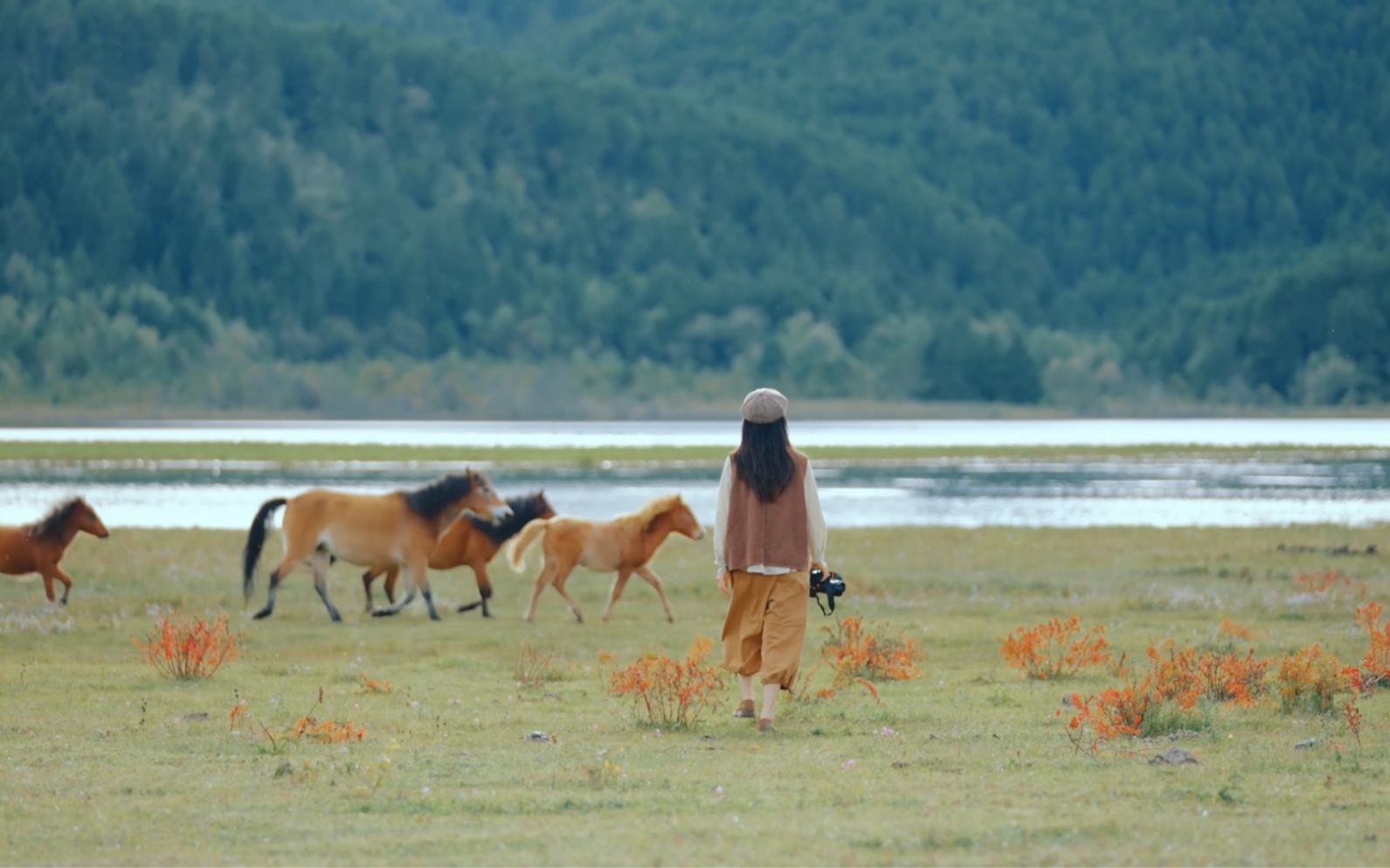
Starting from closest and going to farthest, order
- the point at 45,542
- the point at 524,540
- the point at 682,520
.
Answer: the point at 682,520, the point at 524,540, the point at 45,542

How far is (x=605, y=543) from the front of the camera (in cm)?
1967

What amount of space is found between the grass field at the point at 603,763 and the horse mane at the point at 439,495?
1392 millimetres

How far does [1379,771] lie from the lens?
31.3ft

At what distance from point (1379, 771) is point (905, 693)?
15.1 feet

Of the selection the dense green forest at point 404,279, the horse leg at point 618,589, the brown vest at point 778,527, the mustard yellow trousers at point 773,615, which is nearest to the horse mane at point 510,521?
the horse leg at point 618,589

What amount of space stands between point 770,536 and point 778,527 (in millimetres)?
82

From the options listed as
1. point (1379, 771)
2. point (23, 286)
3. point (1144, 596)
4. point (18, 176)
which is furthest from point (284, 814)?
point (18, 176)

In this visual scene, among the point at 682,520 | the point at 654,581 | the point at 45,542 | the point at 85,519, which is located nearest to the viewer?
the point at 682,520

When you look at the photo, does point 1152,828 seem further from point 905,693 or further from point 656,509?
point 656,509

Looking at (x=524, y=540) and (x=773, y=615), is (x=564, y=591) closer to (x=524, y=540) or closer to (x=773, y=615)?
(x=524, y=540)

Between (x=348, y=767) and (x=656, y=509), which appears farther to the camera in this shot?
(x=656, y=509)

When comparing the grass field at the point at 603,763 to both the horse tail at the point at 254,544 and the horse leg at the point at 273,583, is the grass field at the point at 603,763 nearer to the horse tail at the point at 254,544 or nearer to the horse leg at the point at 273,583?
the horse leg at the point at 273,583

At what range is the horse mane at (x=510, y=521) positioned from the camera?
21.0m

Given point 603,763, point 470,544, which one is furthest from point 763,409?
point 470,544
